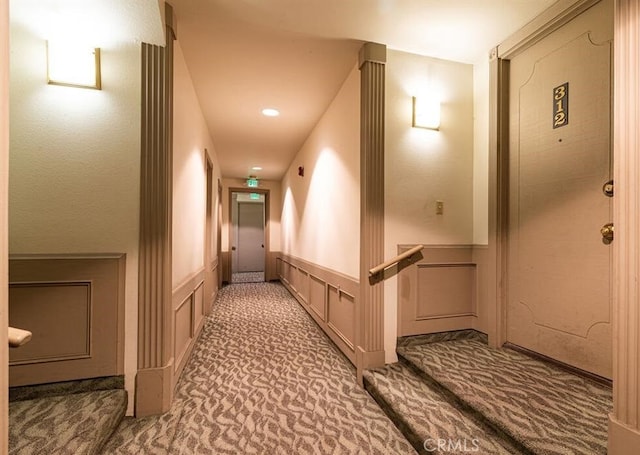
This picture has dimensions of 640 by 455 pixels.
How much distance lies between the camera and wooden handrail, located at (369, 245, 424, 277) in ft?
7.11

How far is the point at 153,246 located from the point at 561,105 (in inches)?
114

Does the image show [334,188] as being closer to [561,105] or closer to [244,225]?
[561,105]

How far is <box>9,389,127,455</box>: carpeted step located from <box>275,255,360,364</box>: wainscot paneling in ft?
5.69

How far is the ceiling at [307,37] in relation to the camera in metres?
1.92

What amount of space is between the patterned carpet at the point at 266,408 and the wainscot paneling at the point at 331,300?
168mm

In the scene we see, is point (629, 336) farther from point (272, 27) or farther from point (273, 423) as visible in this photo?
point (272, 27)

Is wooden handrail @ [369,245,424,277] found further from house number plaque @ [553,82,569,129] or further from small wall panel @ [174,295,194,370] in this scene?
small wall panel @ [174,295,194,370]

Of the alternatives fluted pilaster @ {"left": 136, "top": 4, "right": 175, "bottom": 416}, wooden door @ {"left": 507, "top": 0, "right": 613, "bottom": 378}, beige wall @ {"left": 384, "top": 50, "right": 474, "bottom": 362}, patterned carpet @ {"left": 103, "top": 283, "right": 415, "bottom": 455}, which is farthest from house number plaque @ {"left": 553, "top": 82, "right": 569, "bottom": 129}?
fluted pilaster @ {"left": 136, "top": 4, "right": 175, "bottom": 416}

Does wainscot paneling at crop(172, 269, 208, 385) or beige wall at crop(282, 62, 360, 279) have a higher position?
beige wall at crop(282, 62, 360, 279)

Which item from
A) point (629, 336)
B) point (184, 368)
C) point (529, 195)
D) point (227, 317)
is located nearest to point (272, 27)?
point (529, 195)

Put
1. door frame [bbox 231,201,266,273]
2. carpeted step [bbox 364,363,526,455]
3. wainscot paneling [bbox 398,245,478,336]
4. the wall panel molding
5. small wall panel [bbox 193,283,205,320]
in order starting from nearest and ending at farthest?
carpeted step [bbox 364,363,526,455] → the wall panel molding → wainscot paneling [bbox 398,245,478,336] → small wall panel [bbox 193,283,205,320] → door frame [bbox 231,201,266,273]

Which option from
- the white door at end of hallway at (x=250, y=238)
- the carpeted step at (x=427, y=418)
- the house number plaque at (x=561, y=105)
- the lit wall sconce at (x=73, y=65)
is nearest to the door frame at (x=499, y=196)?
the house number plaque at (x=561, y=105)

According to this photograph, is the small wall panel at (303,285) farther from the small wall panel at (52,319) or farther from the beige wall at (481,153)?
the small wall panel at (52,319)

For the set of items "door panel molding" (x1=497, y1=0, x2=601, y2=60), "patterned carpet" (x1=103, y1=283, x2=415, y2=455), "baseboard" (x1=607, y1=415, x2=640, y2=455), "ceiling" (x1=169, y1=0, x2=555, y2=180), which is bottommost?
"patterned carpet" (x1=103, y1=283, x2=415, y2=455)
